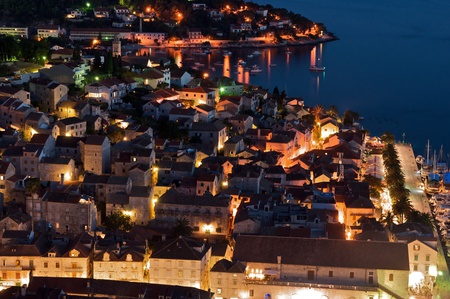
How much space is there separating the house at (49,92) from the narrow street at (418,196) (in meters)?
9.05

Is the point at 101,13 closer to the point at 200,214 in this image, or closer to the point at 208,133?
the point at 208,133

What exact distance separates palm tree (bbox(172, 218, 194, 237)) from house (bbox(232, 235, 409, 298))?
67.5 inches

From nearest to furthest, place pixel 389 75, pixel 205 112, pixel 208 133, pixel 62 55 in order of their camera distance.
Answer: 1. pixel 208 133
2. pixel 205 112
3. pixel 62 55
4. pixel 389 75

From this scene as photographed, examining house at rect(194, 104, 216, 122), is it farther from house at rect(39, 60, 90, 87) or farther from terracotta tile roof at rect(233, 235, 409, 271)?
Result: terracotta tile roof at rect(233, 235, 409, 271)

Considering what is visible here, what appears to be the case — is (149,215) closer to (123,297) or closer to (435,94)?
(123,297)

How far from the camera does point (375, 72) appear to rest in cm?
4159

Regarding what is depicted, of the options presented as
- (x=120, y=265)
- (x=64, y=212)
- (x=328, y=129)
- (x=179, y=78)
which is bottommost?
(x=328, y=129)

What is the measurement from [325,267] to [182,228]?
10.2ft

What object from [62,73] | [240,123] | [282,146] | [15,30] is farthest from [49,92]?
[15,30]

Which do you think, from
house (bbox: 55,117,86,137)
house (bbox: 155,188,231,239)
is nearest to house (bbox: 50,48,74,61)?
house (bbox: 55,117,86,137)

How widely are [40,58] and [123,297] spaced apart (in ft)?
46.6

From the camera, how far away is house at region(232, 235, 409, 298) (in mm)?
13555

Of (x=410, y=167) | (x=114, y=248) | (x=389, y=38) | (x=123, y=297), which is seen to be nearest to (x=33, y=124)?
(x=114, y=248)

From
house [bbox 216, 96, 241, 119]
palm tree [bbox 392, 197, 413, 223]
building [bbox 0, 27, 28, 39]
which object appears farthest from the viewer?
building [bbox 0, 27, 28, 39]
